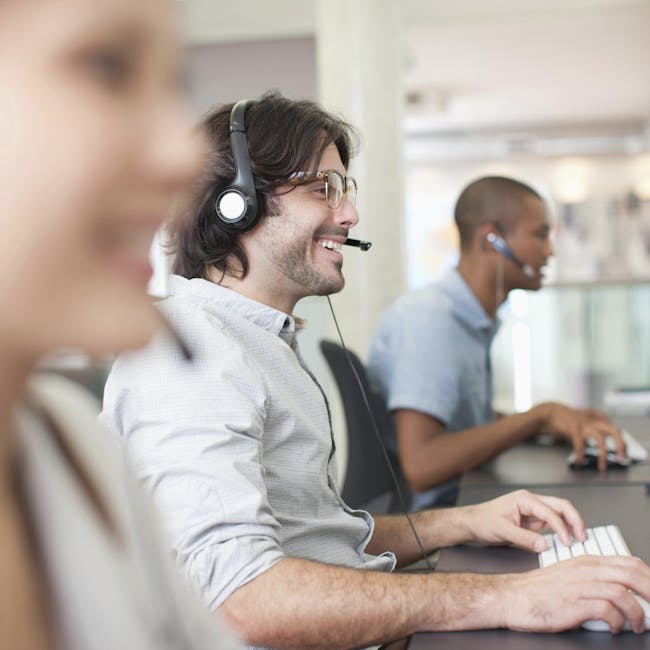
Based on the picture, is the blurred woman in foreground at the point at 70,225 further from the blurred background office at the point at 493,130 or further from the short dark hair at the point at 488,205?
the short dark hair at the point at 488,205

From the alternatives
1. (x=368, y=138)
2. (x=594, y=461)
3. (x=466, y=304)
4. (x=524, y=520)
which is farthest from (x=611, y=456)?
(x=368, y=138)

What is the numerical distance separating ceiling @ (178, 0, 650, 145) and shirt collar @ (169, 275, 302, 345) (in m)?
1.98

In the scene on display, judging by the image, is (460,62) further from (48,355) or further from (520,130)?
(48,355)

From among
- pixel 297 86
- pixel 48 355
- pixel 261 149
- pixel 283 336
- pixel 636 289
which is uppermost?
pixel 297 86

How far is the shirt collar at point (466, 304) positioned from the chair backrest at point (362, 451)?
0.35 m

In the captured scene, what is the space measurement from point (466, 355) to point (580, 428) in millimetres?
363

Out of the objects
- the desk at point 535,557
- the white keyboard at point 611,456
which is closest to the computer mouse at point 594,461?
the white keyboard at point 611,456

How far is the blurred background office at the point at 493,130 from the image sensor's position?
3793mm

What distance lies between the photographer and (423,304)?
234cm

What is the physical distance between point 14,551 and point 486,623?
2.59 ft

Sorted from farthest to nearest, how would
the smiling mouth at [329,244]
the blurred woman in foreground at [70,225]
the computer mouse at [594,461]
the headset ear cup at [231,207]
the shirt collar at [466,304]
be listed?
the shirt collar at [466,304] → the computer mouse at [594,461] → the smiling mouth at [329,244] → the headset ear cup at [231,207] → the blurred woman in foreground at [70,225]

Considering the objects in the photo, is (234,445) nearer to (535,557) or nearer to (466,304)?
(535,557)

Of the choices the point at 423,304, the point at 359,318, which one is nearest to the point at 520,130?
the point at 359,318

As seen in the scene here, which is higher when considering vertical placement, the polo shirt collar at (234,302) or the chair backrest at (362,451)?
the polo shirt collar at (234,302)
